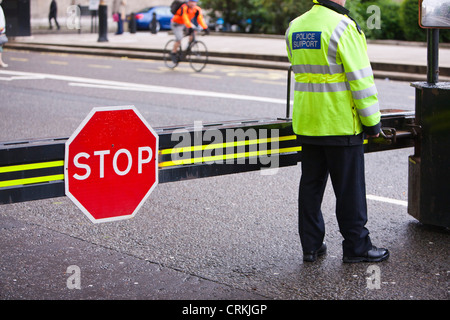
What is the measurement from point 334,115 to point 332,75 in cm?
25

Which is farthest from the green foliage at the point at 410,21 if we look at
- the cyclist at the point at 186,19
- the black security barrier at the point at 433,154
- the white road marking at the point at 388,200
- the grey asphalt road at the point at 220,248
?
the black security barrier at the point at 433,154

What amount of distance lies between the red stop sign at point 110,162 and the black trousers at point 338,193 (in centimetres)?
105

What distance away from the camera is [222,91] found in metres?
14.2

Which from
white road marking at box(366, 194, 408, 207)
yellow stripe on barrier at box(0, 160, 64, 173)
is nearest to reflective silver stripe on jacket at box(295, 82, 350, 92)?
yellow stripe on barrier at box(0, 160, 64, 173)

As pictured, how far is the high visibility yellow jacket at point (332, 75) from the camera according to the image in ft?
15.1

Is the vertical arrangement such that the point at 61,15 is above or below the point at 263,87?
above

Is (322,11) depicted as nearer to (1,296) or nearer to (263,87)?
(1,296)

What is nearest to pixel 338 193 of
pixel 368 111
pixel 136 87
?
pixel 368 111

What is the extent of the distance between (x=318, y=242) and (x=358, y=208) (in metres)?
0.37

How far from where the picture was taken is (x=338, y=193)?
4941mm

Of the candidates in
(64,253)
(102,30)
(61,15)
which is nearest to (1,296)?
(64,253)

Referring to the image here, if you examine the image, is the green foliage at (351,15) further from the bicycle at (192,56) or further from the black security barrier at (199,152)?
the black security barrier at (199,152)

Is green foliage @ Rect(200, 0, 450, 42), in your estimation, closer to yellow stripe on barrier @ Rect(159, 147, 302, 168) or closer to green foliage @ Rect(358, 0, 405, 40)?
green foliage @ Rect(358, 0, 405, 40)
